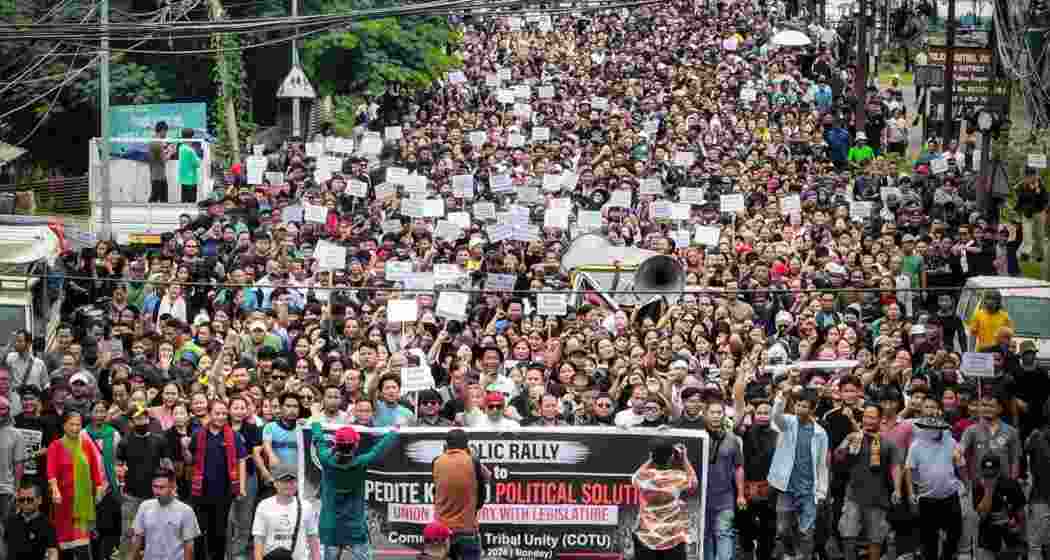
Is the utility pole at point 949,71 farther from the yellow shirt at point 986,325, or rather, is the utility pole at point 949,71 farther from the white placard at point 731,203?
the yellow shirt at point 986,325

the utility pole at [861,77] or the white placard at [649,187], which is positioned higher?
the utility pole at [861,77]

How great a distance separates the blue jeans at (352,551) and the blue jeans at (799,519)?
127 inches

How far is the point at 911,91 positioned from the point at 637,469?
124 ft

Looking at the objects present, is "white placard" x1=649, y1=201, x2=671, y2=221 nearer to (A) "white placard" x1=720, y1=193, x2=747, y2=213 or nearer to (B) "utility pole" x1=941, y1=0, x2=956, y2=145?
(A) "white placard" x1=720, y1=193, x2=747, y2=213

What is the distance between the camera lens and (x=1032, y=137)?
36.3m

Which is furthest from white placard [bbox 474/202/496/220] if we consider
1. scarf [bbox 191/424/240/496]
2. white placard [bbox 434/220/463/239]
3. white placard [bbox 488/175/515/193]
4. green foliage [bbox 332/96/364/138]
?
green foliage [bbox 332/96/364/138]

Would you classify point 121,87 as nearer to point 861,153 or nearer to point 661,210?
point 861,153

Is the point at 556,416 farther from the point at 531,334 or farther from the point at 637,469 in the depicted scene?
the point at 531,334

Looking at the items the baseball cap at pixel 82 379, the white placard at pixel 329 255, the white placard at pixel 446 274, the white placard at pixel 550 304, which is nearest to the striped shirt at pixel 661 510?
the baseball cap at pixel 82 379

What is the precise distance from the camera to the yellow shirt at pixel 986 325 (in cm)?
2275

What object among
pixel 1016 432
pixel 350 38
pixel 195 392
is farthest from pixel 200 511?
pixel 350 38

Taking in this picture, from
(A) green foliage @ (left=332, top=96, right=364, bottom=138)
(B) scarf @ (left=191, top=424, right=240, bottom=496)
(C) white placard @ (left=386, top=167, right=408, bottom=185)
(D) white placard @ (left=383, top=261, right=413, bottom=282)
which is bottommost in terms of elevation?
(B) scarf @ (left=191, top=424, right=240, bottom=496)

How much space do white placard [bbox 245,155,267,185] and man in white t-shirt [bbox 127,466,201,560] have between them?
17.3 metres

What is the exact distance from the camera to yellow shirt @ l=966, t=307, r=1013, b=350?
22750 mm
